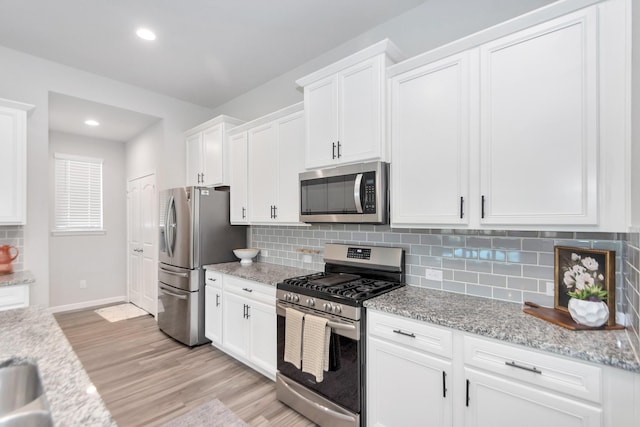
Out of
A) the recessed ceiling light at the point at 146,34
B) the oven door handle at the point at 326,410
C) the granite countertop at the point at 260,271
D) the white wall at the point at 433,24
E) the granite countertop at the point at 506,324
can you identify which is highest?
the recessed ceiling light at the point at 146,34

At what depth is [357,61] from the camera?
2240 millimetres

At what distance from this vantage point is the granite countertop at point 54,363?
737 mm

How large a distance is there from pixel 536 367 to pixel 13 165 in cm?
405

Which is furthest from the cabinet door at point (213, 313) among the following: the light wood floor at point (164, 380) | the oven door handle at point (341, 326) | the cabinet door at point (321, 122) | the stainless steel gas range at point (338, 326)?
the cabinet door at point (321, 122)

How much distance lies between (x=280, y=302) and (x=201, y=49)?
8.27ft

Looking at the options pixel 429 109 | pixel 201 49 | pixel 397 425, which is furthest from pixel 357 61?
pixel 397 425

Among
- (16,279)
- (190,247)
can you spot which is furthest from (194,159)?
(16,279)

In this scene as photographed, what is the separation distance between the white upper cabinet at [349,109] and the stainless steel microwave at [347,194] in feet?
0.29

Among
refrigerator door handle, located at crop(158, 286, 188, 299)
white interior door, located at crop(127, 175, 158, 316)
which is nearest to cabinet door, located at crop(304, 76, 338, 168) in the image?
refrigerator door handle, located at crop(158, 286, 188, 299)

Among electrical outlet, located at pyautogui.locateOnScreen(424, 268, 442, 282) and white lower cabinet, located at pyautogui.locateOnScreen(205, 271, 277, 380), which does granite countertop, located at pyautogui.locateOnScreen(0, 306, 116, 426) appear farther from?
electrical outlet, located at pyautogui.locateOnScreen(424, 268, 442, 282)

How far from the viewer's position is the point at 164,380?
2.76 metres

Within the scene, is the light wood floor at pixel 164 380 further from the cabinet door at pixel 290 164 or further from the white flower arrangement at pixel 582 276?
the white flower arrangement at pixel 582 276

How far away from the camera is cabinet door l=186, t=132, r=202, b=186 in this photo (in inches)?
157

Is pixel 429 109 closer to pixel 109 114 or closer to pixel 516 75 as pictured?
pixel 516 75
